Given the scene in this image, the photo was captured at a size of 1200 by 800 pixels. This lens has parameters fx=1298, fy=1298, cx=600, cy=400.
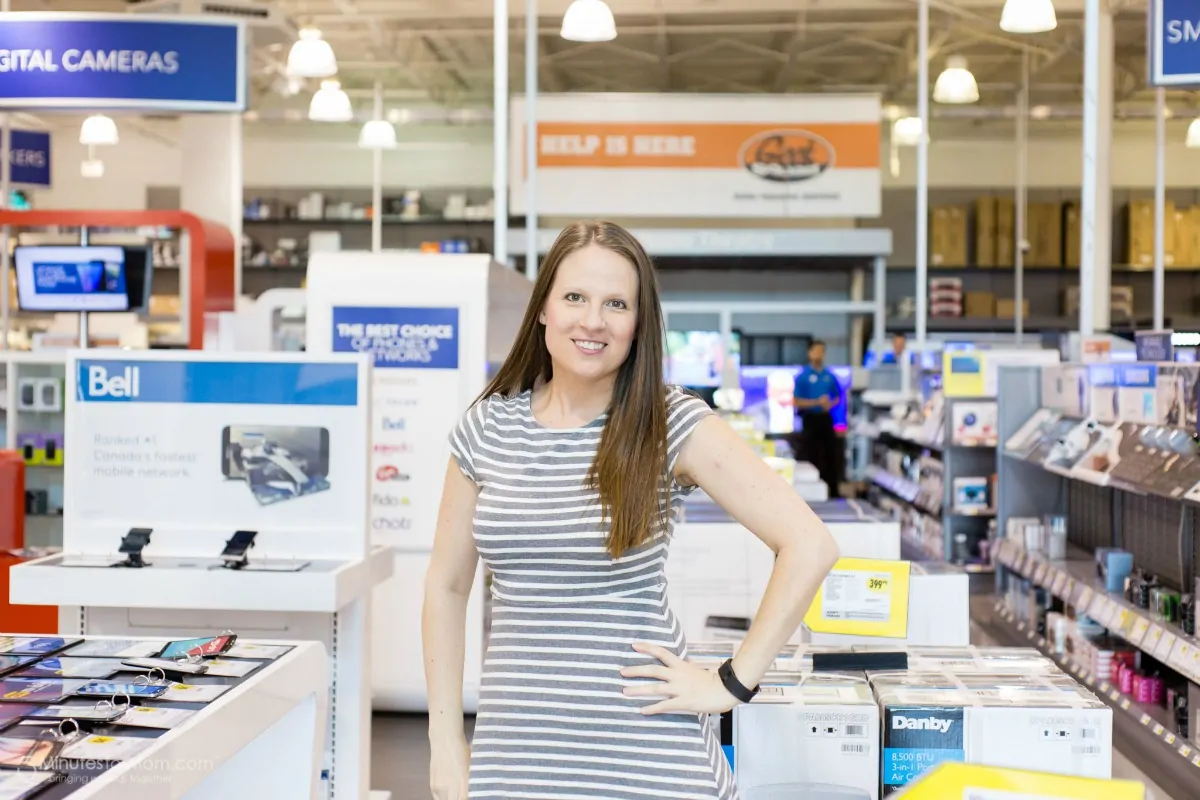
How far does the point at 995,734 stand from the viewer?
2424 millimetres

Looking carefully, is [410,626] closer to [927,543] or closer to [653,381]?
[653,381]

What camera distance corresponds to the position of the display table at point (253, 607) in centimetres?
375

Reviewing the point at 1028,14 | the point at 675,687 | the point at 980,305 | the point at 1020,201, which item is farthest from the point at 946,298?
the point at 675,687

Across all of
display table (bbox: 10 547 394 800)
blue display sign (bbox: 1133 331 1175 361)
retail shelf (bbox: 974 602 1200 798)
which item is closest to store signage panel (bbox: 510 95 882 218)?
blue display sign (bbox: 1133 331 1175 361)

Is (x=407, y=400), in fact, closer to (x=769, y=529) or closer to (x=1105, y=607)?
(x=1105, y=607)

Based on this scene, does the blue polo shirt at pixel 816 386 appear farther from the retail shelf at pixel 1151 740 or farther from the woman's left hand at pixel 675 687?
the woman's left hand at pixel 675 687

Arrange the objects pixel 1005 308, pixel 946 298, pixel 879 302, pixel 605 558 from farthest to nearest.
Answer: pixel 946 298, pixel 1005 308, pixel 879 302, pixel 605 558

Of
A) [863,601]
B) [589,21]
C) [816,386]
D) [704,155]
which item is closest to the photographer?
[863,601]

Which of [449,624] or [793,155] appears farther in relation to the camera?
[793,155]

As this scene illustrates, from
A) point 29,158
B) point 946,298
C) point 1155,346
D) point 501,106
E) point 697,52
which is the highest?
point 697,52

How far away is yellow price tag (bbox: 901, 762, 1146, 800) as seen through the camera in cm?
137

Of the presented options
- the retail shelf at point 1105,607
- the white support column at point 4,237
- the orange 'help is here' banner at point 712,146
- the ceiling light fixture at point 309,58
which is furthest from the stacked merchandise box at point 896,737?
the orange 'help is here' banner at point 712,146

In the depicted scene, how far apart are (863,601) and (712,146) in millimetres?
9828

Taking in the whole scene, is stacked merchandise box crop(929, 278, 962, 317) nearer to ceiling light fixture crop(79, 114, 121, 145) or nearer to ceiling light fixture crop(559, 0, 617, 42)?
ceiling light fixture crop(559, 0, 617, 42)
